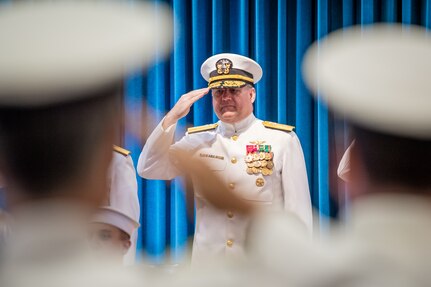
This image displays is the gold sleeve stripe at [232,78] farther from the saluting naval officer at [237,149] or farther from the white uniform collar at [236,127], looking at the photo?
the white uniform collar at [236,127]

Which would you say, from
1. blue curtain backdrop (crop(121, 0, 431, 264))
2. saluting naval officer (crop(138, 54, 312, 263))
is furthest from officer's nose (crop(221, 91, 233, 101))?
blue curtain backdrop (crop(121, 0, 431, 264))

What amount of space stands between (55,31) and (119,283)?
225 millimetres

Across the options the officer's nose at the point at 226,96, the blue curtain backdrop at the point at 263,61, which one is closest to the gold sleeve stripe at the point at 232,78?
the officer's nose at the point at 226,96

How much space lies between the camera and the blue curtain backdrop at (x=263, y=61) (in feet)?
12.4

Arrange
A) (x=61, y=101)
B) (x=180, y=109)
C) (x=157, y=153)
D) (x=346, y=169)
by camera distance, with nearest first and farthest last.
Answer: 1. (x=61, y=101)
2. (x=346, y=169)
3. (x=157, y=153)
4. (x=180, y=109)

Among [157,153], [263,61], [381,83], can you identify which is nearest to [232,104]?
[157,153]

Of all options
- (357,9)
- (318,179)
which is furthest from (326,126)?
(357,9)

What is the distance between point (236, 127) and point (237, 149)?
10 centimetres

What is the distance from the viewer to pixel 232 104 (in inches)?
96.8

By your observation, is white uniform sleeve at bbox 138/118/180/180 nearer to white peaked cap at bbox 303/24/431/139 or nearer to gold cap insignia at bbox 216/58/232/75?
gold cap insignia at bbox 216/58/232/75

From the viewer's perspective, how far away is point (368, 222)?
1.81 ft

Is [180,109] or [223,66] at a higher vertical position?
[223,66]

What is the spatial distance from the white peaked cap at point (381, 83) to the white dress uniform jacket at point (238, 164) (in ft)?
4.88

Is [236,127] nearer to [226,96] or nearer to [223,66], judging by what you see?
[226,96]
